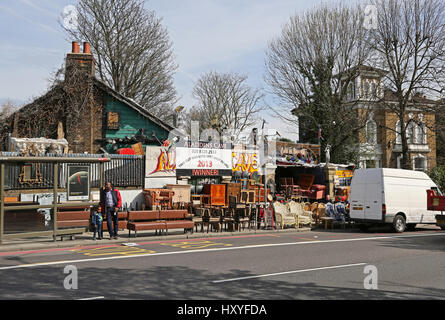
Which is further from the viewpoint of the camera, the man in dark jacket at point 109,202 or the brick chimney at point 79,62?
the brick chimney at point 79,62

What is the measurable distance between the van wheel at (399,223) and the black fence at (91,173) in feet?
38.9

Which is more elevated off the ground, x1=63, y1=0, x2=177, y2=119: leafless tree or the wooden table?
x1=63, y1=0, x2=177, y2=119: leafless tree

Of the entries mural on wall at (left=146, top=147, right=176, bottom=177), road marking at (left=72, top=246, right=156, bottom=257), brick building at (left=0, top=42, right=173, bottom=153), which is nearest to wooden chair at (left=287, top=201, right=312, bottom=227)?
mural on wall at (left=146, top=147, right=176, bottom=177)

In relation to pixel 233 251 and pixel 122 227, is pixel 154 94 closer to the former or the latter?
→ pixel 122 227

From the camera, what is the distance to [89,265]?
950cm

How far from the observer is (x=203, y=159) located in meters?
21.5

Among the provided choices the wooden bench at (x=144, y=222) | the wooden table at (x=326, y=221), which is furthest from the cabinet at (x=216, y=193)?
the wooden bench at (x=144, y=222)

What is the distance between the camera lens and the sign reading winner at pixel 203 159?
20.8 metres

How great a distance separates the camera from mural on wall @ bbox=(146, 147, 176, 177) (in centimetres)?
1941

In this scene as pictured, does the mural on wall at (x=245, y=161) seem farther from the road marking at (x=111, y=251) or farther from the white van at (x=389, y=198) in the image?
the road marking at (x=111, y=251)

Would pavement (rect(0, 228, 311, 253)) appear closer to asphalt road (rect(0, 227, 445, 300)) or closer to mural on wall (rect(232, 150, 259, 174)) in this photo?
asphalt road (rect(0, 227, 445, 300))

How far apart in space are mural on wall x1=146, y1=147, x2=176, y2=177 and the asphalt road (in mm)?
6238

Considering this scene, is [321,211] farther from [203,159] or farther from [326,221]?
[203,159]
